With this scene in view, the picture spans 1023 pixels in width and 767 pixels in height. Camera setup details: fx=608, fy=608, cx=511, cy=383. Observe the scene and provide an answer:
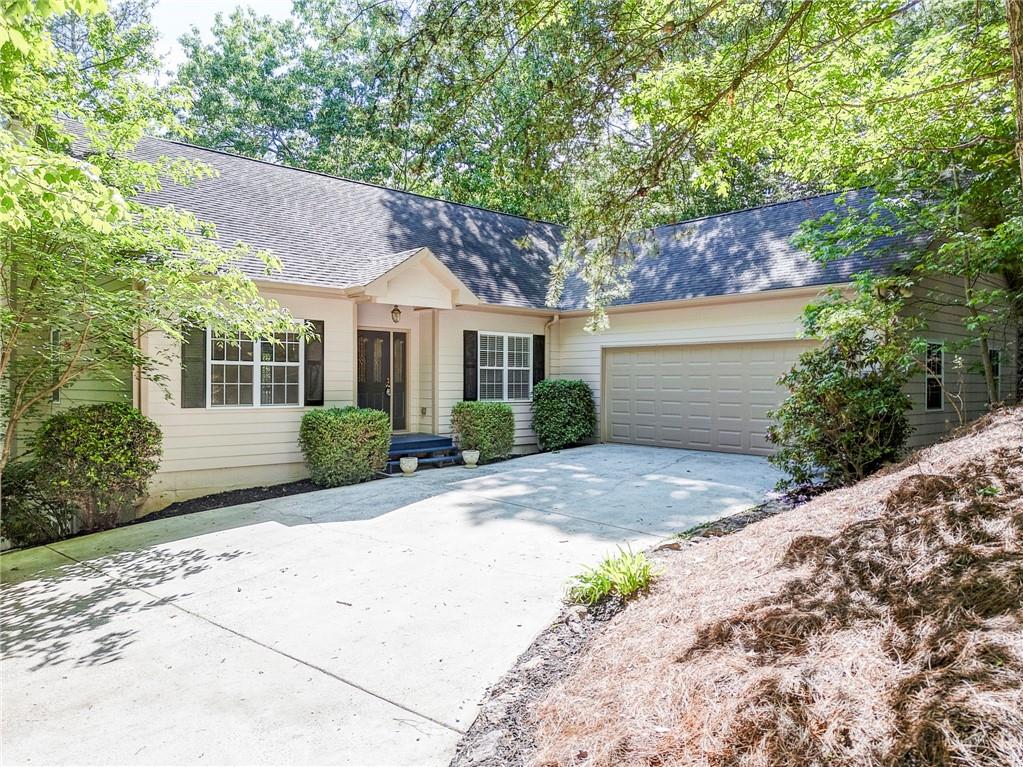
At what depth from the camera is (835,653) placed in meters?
2.44

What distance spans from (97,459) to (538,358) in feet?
26.6

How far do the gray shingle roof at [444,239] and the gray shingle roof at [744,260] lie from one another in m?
0.02

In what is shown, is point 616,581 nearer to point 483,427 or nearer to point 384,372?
point 483,427

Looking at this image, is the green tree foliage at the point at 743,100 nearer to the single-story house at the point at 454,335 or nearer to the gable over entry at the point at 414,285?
the single-story house at the point at 454,335

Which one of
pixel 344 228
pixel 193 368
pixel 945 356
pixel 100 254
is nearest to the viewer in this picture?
pixel 100 254

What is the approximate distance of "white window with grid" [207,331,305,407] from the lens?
8570mm

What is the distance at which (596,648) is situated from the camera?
331cm

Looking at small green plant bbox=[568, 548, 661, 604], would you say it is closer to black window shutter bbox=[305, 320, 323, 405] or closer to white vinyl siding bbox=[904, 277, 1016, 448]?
black window shutter bbox=[305, 320, 323, 405]

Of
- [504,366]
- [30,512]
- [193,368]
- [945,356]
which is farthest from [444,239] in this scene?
[945,356]

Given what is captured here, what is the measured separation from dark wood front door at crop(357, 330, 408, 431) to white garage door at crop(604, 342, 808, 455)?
432 cm

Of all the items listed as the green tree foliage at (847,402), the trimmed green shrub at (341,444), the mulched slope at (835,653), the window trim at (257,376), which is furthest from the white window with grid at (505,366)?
the mulched slope at (835,653)

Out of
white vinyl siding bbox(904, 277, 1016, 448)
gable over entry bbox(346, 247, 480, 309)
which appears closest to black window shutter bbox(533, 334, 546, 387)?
gable over entry bbox(346, 247, 480, 309)

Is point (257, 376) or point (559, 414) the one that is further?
point (559, 414)

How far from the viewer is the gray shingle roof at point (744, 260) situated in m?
9.86
